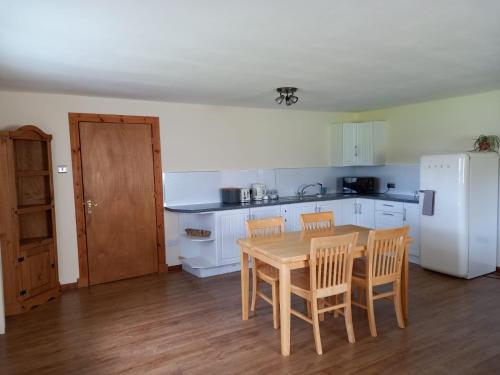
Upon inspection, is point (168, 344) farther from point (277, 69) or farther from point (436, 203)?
point (436, 203)

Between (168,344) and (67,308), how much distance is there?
1441 millimetres

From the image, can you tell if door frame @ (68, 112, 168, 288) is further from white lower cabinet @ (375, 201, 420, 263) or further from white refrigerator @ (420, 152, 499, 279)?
white refrigerator @ (420, 152, 499, 279)

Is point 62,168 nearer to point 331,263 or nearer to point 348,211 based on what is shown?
point 331,263

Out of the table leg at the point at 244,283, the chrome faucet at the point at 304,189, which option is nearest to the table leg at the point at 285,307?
the table leg at the point at 244,283

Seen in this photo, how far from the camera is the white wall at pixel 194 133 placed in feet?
13.2

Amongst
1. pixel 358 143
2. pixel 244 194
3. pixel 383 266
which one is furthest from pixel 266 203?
pixel 383 266

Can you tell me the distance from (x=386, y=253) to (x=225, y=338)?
151 centimetres

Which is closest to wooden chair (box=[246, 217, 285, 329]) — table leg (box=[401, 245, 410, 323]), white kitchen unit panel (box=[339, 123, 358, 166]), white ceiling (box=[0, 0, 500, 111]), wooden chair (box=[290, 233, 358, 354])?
wooden chair (box=[290, 233, 358, 354])

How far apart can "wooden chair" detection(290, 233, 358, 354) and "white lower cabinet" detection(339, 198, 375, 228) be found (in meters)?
2.86

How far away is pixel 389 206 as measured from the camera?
16.9 ft

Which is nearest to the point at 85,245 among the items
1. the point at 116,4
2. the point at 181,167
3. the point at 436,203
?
the point at 181,167

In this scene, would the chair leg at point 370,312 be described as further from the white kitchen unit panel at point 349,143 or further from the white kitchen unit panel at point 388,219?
the white kitchen unit panel at point 349,143

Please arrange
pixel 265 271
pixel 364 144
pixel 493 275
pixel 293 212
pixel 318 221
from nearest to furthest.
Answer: pixel 265 271
pixel 318 221
pixel 493 275
pixel 293 212
pixel 364 144

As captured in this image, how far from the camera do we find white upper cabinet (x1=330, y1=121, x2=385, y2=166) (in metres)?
5.71
